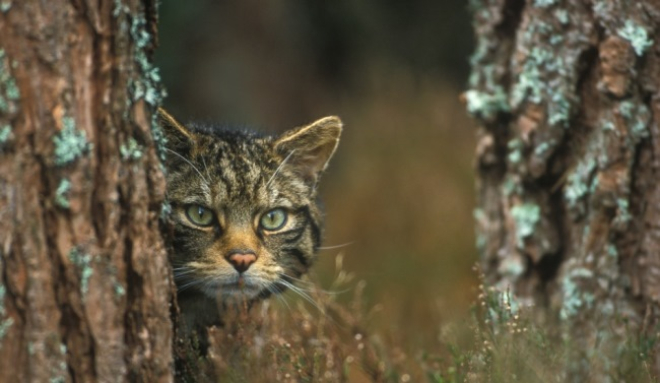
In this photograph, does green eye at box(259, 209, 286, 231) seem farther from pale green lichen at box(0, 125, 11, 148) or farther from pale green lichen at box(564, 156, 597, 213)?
pale green lichen at box(0, 125, 11, 148)

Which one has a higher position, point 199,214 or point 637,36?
point 637,36

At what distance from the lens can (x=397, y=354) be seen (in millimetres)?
3672

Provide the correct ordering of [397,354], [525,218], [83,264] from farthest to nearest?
1. [525,218]
2. [397,354]
3. [83,264]

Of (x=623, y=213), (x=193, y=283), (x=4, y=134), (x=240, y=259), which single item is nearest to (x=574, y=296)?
Result: (x=623, y=213)

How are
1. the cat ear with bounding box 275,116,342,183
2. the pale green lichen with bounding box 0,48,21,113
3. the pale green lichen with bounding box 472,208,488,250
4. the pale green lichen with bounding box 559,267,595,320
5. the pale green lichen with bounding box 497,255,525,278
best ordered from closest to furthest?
the pale green lichen with bounding box 0,48,21,113 < the pale green lichen with bounding box 559,267,595,320 < the cat ear with bounding box 275,116,342,183 < the pale green lichen with bounding box 497,255,525,278 < the pale green lichen with bounding box 472,208,488,250

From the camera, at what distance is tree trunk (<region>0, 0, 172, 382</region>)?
2275 mm

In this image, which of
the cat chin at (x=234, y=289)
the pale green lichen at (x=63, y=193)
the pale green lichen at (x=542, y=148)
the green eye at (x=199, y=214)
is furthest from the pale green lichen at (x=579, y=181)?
the pale green lichen at (x=63, y=193)

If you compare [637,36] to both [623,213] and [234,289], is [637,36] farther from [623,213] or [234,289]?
[234,289]

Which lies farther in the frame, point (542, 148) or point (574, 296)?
point (542, 148)

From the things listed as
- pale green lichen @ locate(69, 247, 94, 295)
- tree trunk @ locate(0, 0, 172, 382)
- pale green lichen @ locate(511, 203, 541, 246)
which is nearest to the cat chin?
tree trunk @ locate(0, 0, 172, 382)

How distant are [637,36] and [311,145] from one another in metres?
1.33

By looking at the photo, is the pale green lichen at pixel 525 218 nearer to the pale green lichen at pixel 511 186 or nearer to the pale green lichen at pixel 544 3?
the pale green lichen at pixel 511 186

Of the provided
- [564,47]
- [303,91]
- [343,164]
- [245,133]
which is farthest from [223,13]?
[564,47]

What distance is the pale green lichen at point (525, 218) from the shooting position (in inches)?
154
